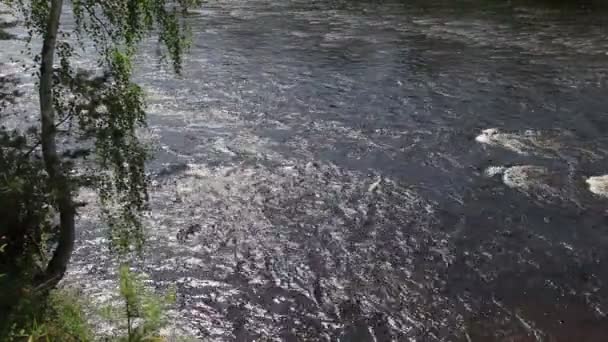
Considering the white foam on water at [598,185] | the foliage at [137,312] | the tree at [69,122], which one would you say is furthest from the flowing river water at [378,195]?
the tree at [69,122]

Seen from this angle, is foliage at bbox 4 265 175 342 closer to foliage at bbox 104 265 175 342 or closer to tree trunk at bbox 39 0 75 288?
foliage at bbox 104 265 175 342

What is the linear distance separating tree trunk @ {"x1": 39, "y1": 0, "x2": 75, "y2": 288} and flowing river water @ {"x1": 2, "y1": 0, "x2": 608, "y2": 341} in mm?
1532

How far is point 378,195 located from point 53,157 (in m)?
8.27

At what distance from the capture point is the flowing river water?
1169cm

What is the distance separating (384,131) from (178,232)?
802 centimetres

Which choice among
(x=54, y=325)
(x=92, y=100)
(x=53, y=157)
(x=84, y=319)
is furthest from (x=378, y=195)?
(x=54, y=325)

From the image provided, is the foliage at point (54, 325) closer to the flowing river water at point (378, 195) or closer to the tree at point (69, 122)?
the tree at point (69, 122)

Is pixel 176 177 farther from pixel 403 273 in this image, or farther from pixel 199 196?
pixel 403 273

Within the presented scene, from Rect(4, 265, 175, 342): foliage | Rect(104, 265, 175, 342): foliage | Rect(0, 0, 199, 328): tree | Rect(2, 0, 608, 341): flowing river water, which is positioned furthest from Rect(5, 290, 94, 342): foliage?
Rect(2, 0, 608, 341): flowing river water

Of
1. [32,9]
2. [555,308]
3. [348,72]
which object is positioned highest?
[32,9]

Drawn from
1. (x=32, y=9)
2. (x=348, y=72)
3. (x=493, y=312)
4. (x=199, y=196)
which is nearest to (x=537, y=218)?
(x=493, y=312)

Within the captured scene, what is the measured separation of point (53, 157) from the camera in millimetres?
9750

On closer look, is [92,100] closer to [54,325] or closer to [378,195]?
[54,325]

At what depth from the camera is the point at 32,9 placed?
32.1 feet
